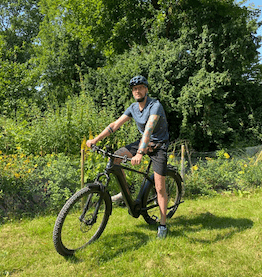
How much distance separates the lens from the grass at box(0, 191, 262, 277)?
2969 mm

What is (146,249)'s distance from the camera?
339 cm

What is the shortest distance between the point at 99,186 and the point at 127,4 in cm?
1131

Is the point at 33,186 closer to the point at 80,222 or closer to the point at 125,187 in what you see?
the point at 80,222

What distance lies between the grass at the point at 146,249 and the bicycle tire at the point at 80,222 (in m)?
0.13

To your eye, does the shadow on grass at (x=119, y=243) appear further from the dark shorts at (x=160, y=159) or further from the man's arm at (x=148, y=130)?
the man's arm at (x=148, y=130)

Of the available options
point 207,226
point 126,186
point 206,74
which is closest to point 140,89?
point 126,186

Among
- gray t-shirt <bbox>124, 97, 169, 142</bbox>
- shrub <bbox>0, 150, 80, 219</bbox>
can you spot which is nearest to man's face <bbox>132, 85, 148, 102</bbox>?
gray t-shirt <bbox>124, 97, 169, 142</bbox>

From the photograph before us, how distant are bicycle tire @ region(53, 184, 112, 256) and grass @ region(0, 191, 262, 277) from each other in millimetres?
135

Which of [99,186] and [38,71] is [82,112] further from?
[38,71]

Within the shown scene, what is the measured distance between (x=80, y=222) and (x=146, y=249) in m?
0.86

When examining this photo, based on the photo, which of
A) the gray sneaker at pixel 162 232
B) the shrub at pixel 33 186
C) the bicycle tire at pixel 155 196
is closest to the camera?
the gray sneaker at pixel 162 232

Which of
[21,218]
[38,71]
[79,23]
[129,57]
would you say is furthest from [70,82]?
[21,218]

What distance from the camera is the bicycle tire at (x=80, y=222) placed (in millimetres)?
3004

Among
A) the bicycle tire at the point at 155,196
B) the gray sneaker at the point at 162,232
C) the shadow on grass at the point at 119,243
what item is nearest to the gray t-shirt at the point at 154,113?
the bicycle tire at the point at 155,196
